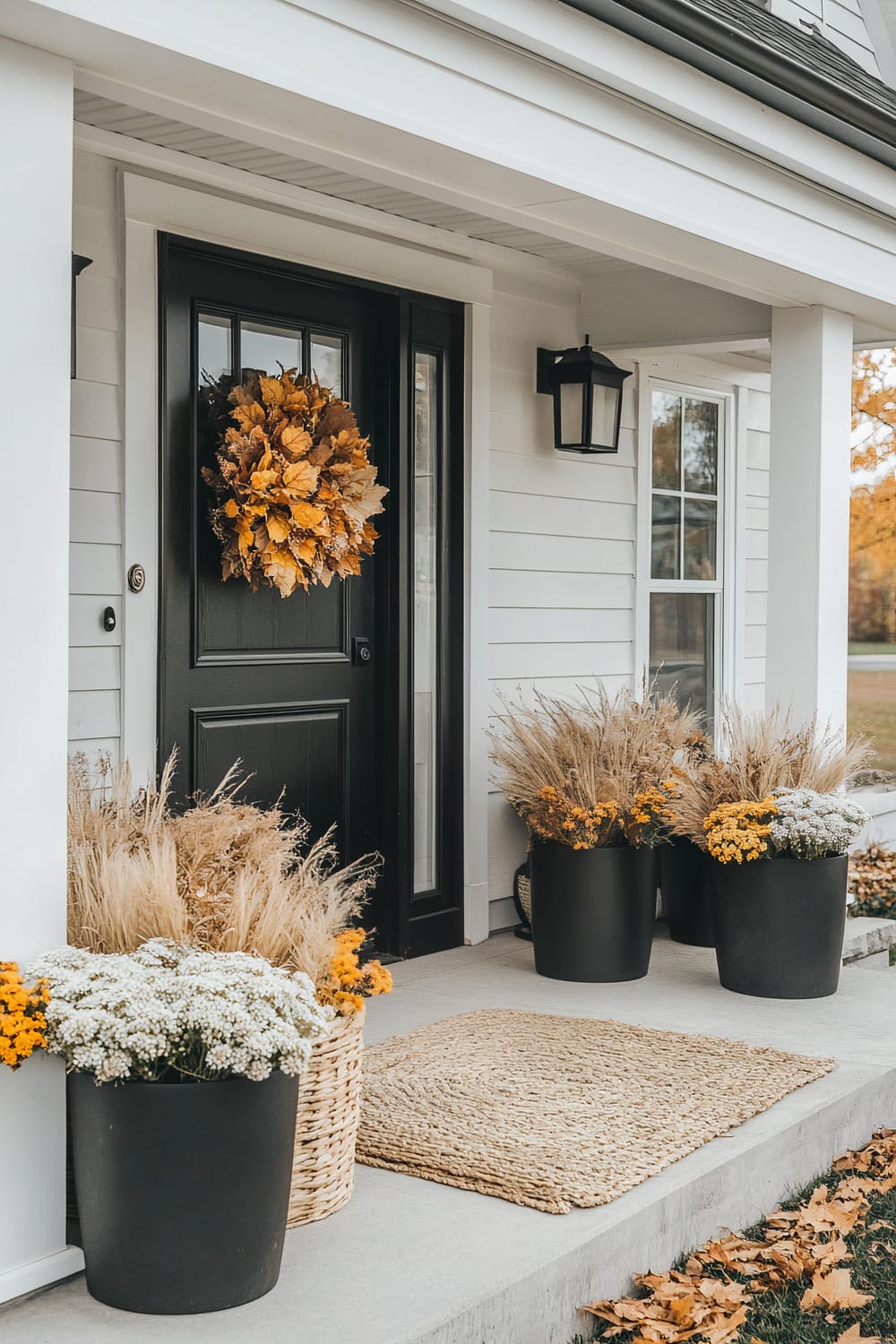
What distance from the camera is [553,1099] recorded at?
3354 mm

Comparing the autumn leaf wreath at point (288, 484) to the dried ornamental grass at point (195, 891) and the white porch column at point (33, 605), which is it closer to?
the dried ornamental grass at point (195, 891)

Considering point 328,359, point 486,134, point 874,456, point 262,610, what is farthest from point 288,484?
point 874,456

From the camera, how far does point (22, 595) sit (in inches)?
96.5

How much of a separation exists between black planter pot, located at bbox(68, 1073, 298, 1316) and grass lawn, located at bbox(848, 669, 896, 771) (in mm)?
13563

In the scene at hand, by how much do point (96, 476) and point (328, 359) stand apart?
1.05 m

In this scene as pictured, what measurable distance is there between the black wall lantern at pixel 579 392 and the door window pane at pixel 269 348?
1271 millimetres

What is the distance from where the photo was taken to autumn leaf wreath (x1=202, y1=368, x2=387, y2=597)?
4074 mm

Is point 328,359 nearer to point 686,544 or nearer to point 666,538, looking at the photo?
point 666,538

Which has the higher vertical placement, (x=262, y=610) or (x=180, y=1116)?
(x=262, y=610)

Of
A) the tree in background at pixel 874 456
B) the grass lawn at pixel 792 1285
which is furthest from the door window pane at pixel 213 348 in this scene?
the tree in background at pixel 874 456

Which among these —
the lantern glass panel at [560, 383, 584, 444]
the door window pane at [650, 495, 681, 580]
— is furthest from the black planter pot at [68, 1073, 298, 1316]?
the door window pane at [650, 495, 681, 580]

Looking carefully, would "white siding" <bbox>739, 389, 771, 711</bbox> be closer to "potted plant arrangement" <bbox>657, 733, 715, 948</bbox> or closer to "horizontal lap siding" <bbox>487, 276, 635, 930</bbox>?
"horizontal lap siding" <bbox>487, 276, 635, 930</bbox>

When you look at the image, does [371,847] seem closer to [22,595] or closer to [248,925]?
[248,925]

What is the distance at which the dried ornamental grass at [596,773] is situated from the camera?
4504 millimetres
